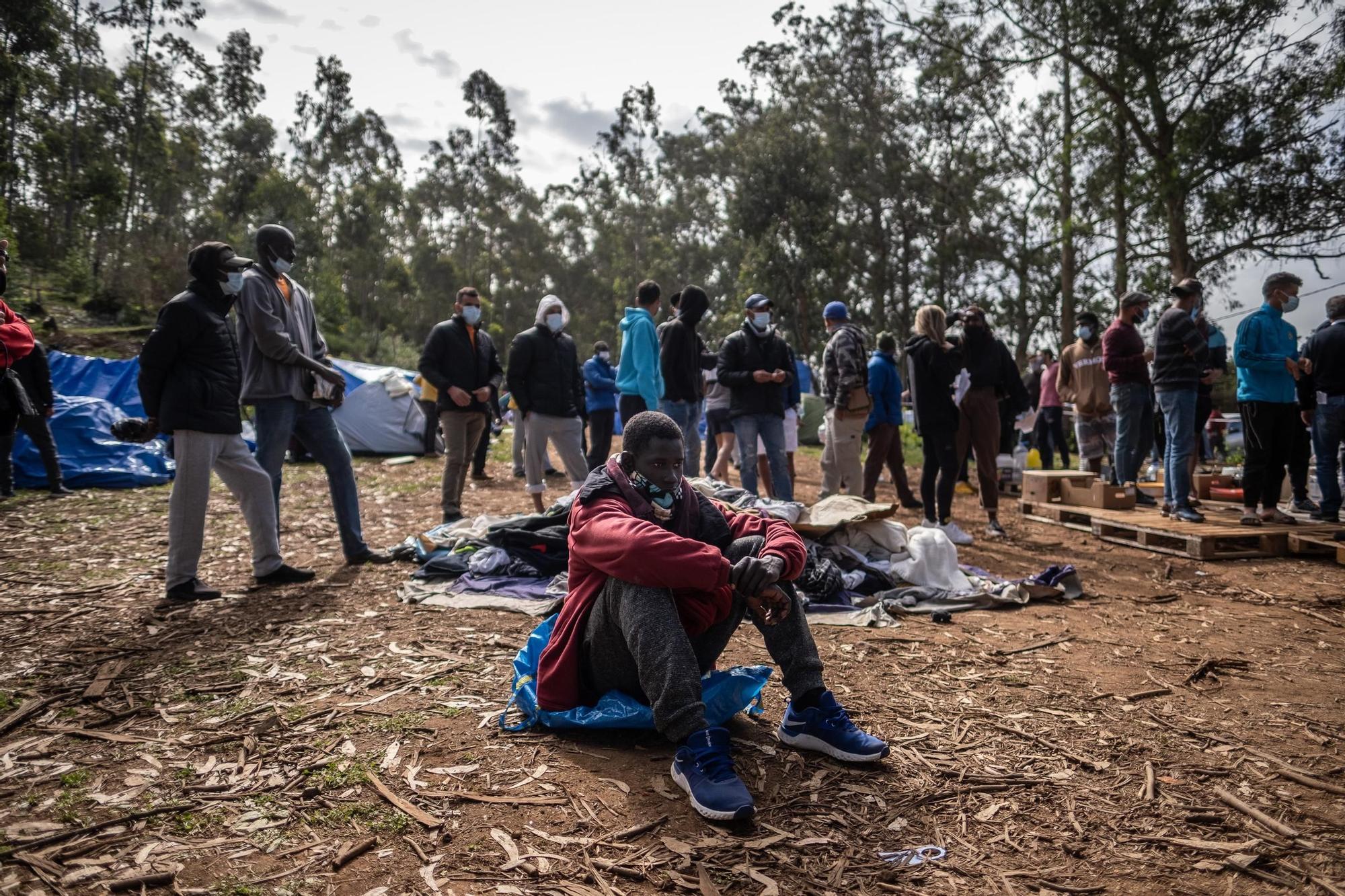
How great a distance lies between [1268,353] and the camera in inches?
269

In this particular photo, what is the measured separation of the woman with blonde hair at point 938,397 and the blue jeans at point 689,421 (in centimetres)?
198

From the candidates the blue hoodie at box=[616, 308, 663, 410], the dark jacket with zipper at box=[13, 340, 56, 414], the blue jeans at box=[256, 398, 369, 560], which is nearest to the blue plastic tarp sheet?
the dark jacket with zipper at box=[13, 340, 56, 414]

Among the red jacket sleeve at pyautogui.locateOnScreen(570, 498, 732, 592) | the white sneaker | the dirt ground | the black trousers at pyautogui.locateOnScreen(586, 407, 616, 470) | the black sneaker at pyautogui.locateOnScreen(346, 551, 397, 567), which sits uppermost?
the black trousers at pyautogui.locateOnScreen(586, 407, 616, 470)

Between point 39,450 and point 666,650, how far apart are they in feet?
30.3

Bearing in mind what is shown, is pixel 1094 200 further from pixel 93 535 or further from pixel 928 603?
pixel 93 535

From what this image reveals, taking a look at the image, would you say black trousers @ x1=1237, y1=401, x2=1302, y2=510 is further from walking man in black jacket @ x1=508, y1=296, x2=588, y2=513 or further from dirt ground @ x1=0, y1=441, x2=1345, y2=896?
walking man in black jacket @ x1=508, y1=296, x2=588, y2=513

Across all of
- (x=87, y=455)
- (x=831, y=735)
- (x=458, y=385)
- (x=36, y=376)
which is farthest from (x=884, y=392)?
(x=87, y=455)

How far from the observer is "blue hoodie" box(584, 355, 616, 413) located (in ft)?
29.3

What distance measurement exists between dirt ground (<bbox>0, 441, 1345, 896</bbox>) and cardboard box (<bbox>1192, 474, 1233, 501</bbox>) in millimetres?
4314

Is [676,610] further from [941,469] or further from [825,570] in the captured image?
[941,469]

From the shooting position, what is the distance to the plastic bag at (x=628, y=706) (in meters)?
2.89

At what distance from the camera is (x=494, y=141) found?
139ft

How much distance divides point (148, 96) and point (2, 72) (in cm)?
916

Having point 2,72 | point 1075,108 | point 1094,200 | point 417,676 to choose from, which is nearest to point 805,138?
point 1075,108
